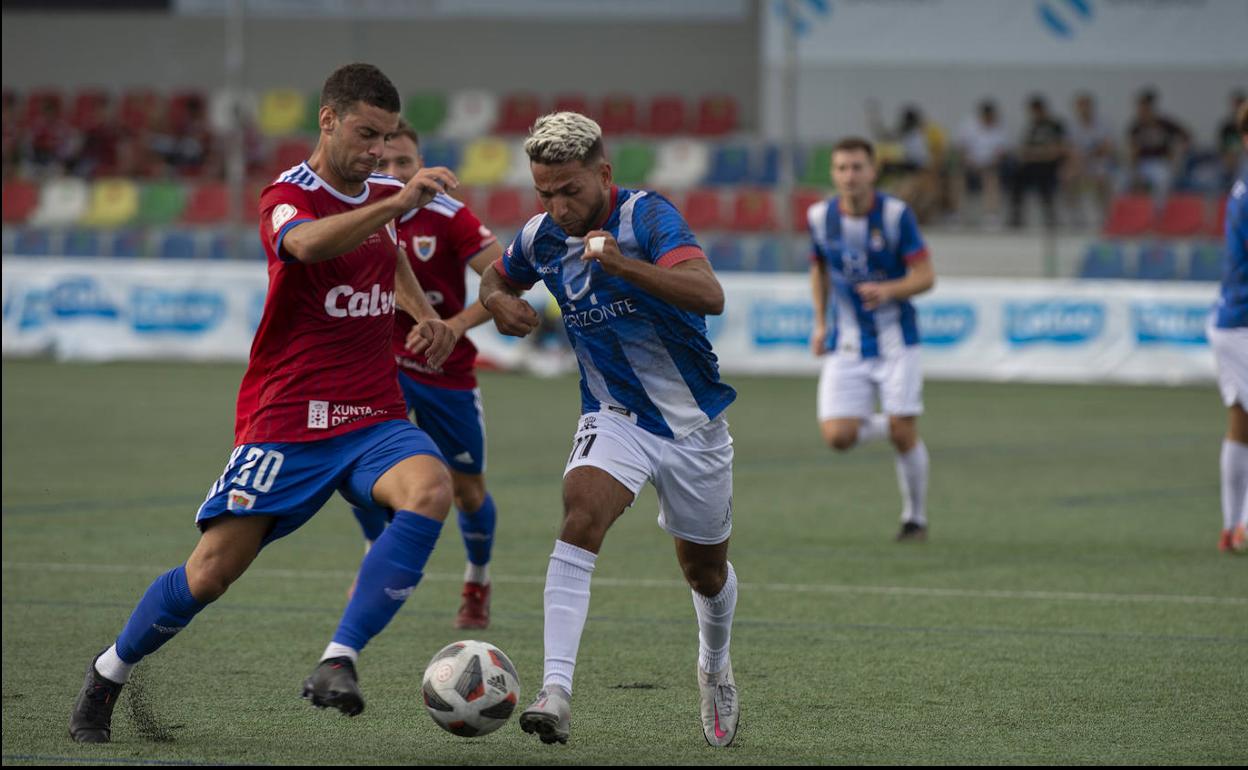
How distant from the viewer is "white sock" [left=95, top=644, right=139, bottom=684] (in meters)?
5.15

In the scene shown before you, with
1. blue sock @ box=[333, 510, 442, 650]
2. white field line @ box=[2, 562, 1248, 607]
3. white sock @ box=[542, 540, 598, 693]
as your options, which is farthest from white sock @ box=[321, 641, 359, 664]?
white field line @ box=[2, 562, 1248, 607]

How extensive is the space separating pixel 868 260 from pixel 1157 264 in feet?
39.4

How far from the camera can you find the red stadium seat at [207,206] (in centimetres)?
2609

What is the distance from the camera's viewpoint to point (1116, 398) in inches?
715

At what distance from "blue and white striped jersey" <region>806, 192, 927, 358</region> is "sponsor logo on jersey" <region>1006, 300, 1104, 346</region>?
9.83m

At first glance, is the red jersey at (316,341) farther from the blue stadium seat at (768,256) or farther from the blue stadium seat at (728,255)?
the blue stadium seat at (728,255)

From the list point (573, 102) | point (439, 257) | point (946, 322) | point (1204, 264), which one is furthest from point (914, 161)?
point (439, 257)

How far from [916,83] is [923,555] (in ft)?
66.1

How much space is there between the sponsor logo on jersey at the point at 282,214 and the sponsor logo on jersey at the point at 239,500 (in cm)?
75

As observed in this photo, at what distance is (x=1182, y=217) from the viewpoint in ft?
77.5

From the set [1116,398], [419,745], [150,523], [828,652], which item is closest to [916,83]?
[1116,398]

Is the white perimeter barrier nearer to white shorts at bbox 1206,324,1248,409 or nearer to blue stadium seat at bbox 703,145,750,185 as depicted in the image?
blue stadium seat at bbox 703,145,750,185

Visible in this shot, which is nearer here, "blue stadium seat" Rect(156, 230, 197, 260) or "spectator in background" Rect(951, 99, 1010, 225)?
"blue stadium seat" Rect(156, 230, 197, 260)

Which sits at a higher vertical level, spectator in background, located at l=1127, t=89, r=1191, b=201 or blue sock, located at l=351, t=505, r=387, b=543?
spectator in background, located at l=1127, t=89, r=1191, b=201
